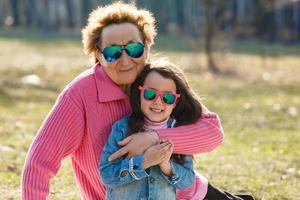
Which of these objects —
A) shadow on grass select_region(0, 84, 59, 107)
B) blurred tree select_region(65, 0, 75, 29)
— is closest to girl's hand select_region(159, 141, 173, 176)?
shadow on grass select_region(0, 84, 59, 107)

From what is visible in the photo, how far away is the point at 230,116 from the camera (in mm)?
10750

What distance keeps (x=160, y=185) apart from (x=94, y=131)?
0.44 metres

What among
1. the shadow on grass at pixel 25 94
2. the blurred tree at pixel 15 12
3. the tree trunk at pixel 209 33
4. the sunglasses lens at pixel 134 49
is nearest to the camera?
the sunglasses lens at pixel 134 49

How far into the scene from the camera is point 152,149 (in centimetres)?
344

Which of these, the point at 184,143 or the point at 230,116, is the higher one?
the point at 184,143

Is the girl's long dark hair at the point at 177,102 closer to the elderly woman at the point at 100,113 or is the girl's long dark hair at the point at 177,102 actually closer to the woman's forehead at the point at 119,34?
the elderly woman at the point at 100,113

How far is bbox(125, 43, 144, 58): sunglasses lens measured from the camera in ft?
11.8

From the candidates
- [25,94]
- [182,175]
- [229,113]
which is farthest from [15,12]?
[182,175]

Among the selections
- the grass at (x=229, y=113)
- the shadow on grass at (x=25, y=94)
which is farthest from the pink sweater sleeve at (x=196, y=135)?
the shadow on grass at (x=25, y=94)

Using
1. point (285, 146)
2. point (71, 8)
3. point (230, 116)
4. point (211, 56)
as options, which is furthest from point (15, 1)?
point (285, 146)

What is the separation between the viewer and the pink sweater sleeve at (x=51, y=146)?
11.2 feet

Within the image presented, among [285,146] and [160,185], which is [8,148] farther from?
[160,185]

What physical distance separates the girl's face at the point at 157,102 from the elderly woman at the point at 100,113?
3.5 inches

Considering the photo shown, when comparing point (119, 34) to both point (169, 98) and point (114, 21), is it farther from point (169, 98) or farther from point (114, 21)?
point (169, 98)
